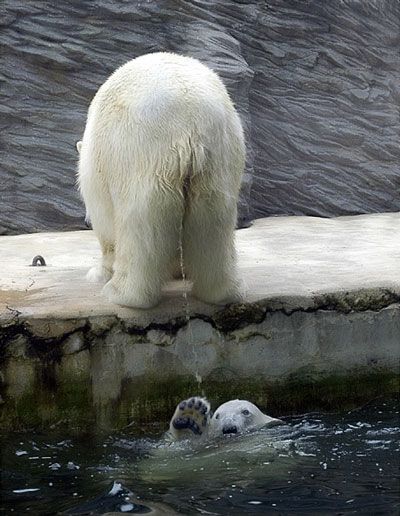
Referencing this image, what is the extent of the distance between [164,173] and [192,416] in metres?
1.05

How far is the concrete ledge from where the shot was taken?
5074mm

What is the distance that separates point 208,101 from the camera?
487 cm

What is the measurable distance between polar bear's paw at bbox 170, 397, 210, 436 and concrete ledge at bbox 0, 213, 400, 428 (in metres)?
0.42

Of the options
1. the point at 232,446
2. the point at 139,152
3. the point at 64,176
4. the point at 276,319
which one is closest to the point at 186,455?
the point at 232,446

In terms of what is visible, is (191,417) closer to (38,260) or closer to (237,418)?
(237,418)

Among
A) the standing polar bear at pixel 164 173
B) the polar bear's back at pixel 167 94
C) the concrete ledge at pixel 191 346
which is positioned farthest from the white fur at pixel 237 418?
the polar bear's back at pixel 167 94

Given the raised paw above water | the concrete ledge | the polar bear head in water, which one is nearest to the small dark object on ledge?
the concrete ledge

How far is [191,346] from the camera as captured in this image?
17.3 ft

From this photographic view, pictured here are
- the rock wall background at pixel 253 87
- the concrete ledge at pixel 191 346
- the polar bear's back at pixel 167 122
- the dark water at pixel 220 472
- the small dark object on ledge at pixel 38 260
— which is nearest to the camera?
the dark water at pixel 220 472

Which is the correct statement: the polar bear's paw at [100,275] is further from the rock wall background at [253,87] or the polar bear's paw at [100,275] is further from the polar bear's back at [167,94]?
the rock wall background at [253,87]

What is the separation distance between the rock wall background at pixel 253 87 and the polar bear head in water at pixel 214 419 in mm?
3715

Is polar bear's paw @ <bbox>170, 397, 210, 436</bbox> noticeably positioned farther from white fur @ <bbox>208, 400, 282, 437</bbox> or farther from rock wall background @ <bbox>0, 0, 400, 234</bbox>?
rock wall background @ <bbox>0, 0, 400, 234</bbox>

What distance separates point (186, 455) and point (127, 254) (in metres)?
0.92

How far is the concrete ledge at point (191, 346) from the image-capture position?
507 centimetres
